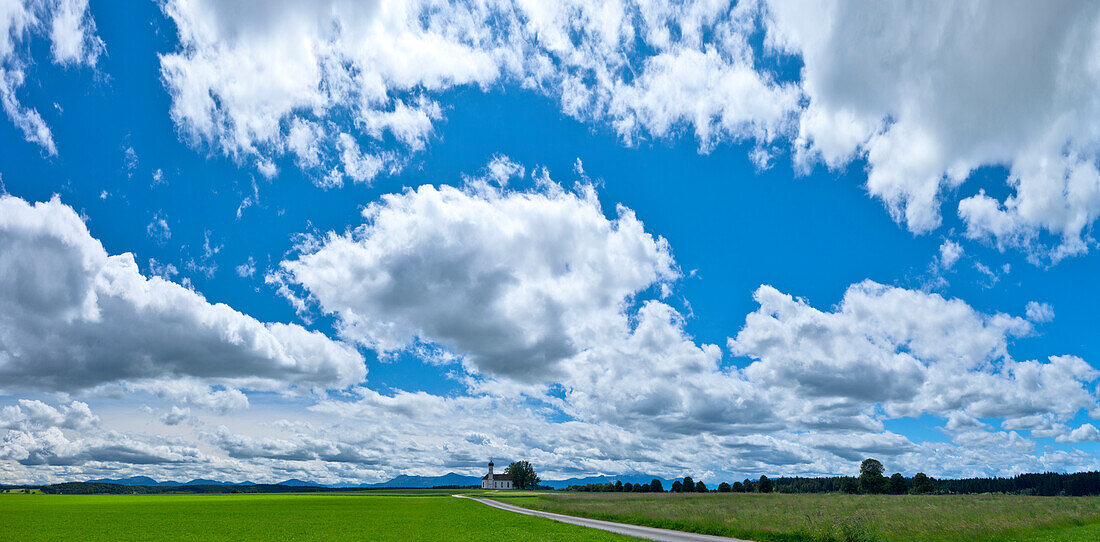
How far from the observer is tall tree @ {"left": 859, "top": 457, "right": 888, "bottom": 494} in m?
162

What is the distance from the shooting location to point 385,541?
39.0m

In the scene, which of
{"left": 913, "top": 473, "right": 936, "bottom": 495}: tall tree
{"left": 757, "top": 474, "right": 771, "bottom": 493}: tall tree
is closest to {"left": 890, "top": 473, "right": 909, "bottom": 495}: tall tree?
{"left": 913, "top": 473, "right": 936, "bottom": 495}: tall tree

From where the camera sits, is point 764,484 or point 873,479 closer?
point 873,479

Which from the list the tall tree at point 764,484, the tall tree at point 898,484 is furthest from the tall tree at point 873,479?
the tall tree at point 764,484

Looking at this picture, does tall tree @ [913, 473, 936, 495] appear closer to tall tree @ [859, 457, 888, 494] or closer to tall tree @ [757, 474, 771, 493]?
tall tree @ [859, 457, 888, 494]

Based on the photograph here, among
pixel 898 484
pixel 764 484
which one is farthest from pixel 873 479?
pixel 764 484

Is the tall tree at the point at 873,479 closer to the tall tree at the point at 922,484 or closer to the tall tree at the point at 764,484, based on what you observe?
the tall tree at the point at 922,484

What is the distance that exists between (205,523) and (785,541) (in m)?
Result: 53.0

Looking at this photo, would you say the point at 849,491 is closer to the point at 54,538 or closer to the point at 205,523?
the point at 205,523

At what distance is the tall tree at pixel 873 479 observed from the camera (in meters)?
162

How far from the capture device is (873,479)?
162 m

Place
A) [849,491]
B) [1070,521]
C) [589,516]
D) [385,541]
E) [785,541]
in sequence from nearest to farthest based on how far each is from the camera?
1. [785,541]
2. [385,541]
3. [1070,521]
4. [589,516]
5. [849,491]

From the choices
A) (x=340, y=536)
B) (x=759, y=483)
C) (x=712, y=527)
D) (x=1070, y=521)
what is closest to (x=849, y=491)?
(x=759, y=483)

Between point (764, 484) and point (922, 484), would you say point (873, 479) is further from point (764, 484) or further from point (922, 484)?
point (764, 484)
